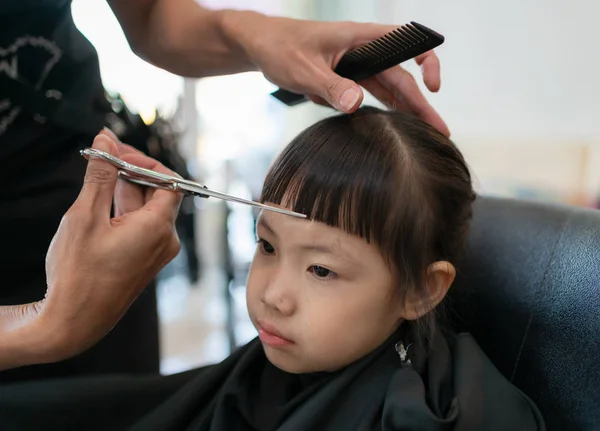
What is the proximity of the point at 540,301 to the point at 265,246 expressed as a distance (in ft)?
1.24

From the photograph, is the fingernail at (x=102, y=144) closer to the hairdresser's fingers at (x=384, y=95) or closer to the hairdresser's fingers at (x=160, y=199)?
the hairdresser's fingers at (x=160, y=199)

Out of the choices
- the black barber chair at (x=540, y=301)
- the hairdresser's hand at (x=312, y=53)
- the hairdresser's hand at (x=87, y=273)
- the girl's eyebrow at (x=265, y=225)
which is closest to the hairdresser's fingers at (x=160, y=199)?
the hairdresser's hand at (x=87, y=273)

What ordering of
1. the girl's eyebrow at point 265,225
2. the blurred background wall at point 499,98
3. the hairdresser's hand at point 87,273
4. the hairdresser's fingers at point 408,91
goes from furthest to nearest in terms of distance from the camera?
the blurred background wall at point 499,98 < the hairdresser's fingers at point 408,91 < the girl's eyebrow at point 265,225 < the hairdresser's hand at point 87,273

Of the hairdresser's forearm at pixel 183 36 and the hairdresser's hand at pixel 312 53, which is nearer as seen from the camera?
the hairdresser's hand at pixel 312 53

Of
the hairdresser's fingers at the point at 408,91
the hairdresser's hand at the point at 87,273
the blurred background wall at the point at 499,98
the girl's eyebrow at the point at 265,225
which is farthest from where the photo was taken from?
the blurred background wall at the point at 499,98

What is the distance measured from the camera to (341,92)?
685mm

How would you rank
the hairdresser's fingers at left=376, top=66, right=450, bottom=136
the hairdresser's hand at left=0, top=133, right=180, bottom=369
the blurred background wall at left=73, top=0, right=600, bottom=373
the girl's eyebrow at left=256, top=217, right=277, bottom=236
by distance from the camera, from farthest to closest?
1. the blurred background wall at left=73, top=0, right=600, bottom=373
2. the hairdresser's fingers at left=376, top=66, right=450, bottom=136
3. the girl's eyebrow at left=256, top=217, right=277, bottom=236
4. the hairdresser's hand at left=0, top=133, right=180, bottom=369

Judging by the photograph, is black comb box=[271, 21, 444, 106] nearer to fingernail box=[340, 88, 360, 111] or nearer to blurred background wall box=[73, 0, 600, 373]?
fingernail box=[340, 88, 360, 111]

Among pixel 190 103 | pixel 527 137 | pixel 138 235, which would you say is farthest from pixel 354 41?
pixel 190 103

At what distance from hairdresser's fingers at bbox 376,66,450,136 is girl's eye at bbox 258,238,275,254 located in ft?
1.05

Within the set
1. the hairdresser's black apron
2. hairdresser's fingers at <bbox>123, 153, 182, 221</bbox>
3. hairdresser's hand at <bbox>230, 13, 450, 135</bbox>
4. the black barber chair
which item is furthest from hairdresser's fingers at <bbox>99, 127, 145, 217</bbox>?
the black barber chair

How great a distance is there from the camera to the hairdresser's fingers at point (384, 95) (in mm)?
871

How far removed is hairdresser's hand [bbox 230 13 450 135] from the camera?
2.46 ft

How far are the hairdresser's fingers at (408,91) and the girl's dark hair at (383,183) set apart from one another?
0.10 meters
